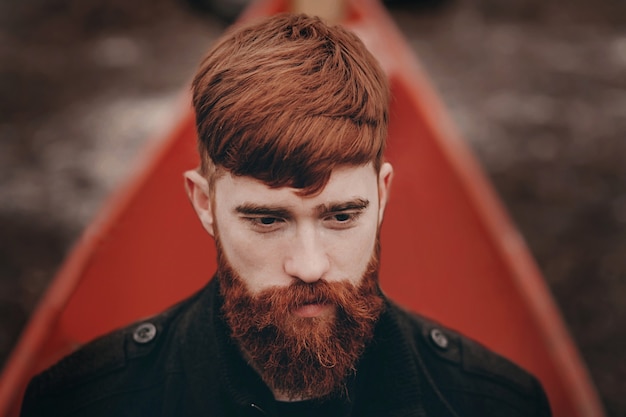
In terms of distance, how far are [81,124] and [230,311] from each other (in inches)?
80.7

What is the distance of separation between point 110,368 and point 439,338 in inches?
15.2

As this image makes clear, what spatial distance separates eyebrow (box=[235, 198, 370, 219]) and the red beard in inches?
2.8

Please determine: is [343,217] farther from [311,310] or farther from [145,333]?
[145,333]

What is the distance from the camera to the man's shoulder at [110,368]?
2.67 ft

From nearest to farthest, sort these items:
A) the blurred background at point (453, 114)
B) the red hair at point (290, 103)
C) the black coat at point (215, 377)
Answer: the red hair at point (290, 103), the black coat at point (215, 377), the blurred background at point (453, 114)

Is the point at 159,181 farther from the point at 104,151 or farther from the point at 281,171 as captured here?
the point at 104,151

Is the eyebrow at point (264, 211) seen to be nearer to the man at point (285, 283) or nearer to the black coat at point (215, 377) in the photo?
the man at point (285, 283)

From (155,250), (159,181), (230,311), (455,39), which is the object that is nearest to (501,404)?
(230,311)

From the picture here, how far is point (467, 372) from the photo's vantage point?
0.87 m

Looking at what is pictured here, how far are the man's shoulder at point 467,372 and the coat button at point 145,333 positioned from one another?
0.91 feet

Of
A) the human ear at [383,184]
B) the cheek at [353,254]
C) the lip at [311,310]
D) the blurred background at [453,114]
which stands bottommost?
the lip at [311,310]

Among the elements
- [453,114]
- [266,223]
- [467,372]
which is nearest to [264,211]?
[266,223]

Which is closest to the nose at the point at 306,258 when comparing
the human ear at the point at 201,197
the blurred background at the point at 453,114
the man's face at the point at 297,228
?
the man's face at the point at 297,228

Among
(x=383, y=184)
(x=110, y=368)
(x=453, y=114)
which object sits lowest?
(x=110, y=368)
